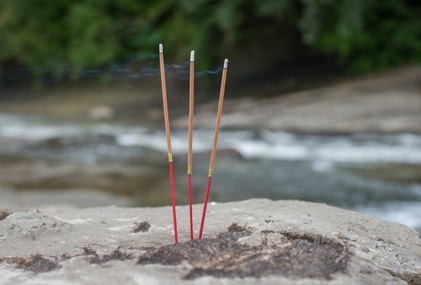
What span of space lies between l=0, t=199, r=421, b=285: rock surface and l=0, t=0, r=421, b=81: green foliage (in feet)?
29.4

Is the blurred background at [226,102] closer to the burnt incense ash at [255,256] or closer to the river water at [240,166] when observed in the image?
the river water at [240,166]

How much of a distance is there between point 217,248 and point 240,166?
19.2ft

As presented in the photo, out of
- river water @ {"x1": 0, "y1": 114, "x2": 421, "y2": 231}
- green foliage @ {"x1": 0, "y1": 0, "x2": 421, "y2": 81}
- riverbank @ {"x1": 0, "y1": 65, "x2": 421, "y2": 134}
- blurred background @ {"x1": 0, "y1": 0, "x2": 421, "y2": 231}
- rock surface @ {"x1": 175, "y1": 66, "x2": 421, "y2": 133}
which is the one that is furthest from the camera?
green foliage @ {"x1": 0, "y1": 0, "x2": 421, "y2": 81}

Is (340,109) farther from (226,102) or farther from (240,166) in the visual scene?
(240,166)

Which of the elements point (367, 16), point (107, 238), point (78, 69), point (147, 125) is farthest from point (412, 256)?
point (78, 69)

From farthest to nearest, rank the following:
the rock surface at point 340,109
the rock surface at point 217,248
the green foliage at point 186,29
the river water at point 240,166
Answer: the green foliage at point 186,29 → the rock surface at point 340,109 → the river water at point 240,166 → the rock surface at point 217,248

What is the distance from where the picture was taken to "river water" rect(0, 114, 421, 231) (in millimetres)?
7008

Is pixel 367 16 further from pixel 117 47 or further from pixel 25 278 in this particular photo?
pixel 25 278

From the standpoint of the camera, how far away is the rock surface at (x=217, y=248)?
2154 millimetres

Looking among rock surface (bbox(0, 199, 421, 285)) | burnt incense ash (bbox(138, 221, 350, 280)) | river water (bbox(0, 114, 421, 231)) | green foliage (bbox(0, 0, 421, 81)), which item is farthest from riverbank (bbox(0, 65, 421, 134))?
burnt incense ash (bbox(138, 221, 350, 280))

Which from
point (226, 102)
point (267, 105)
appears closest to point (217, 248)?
point (267, 105)

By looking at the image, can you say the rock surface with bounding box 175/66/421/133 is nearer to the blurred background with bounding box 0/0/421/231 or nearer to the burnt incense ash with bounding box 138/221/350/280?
the blurred background with bounding box 0/0/421/231

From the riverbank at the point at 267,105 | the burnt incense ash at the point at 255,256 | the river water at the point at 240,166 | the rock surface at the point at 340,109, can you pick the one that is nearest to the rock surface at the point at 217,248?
the burnt incense ash at the point at 255,256

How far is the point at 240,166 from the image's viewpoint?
825cm
